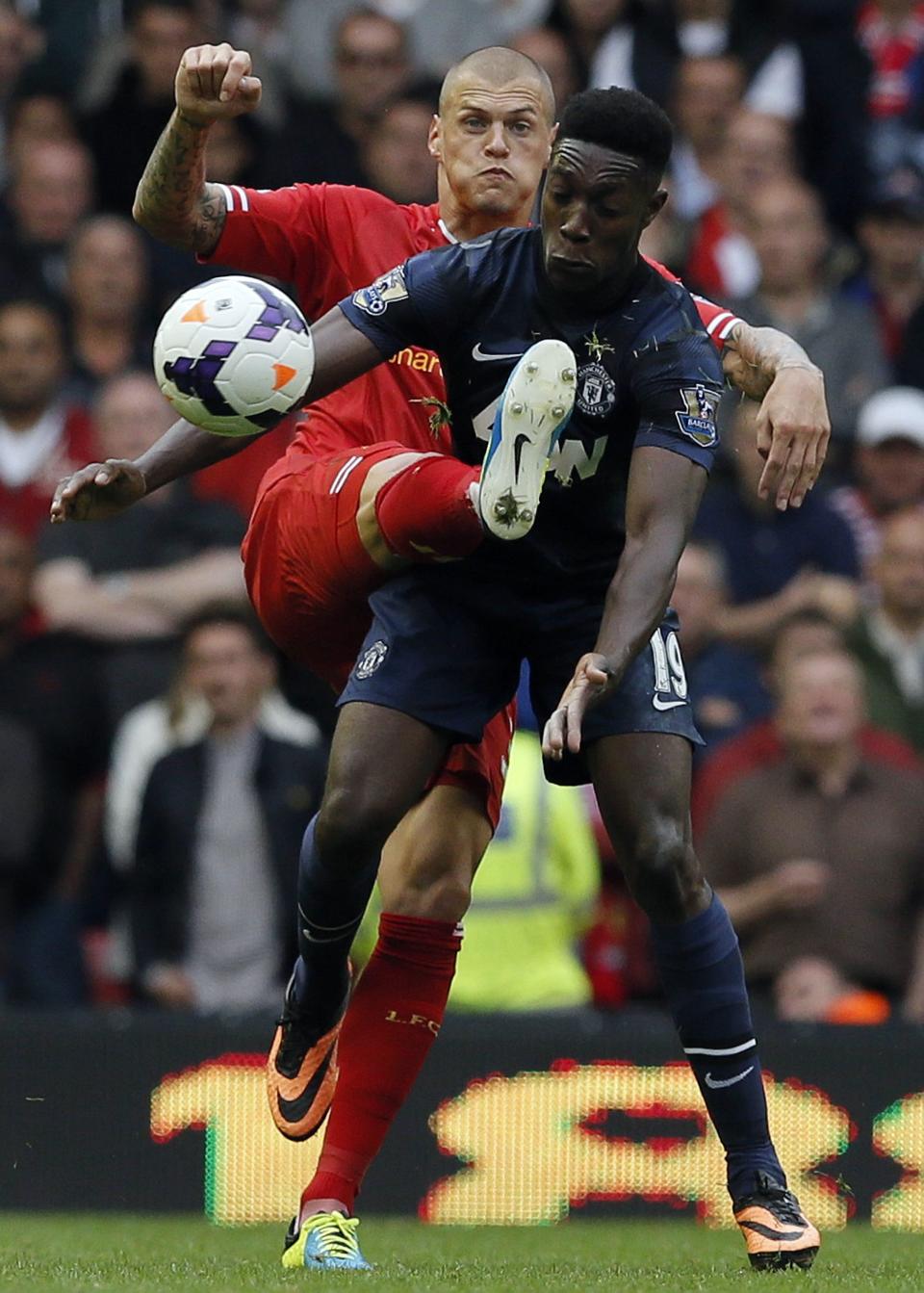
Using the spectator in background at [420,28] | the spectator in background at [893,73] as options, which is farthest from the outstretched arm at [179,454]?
the spectator in background at [893,73]

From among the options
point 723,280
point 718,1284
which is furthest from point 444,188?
point 723,280

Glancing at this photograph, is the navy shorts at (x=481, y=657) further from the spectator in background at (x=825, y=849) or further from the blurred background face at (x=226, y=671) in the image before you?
the blurred background face at (x=226, y=671)

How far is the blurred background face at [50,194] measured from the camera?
11422 mm

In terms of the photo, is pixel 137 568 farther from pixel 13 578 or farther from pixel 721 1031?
pixel 721 1031

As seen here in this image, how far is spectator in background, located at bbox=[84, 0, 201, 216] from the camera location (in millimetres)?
11805

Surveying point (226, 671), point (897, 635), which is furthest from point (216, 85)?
point (897, 635)

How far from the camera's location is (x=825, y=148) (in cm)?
1244

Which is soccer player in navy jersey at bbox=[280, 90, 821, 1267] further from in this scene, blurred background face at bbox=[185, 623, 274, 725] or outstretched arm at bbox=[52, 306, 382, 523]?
blurred background face at bbox=[185, 623, 274, 725]

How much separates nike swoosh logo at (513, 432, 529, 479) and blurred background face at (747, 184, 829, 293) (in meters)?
5.77

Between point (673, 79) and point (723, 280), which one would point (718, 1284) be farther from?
point (673, 79)

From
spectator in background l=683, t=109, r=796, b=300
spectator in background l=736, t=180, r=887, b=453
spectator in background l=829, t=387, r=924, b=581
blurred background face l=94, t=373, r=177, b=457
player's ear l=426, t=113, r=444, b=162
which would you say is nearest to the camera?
player's ear l=426, t=113, r=444, b=162

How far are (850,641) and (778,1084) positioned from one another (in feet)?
7.57

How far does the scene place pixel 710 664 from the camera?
9.57m

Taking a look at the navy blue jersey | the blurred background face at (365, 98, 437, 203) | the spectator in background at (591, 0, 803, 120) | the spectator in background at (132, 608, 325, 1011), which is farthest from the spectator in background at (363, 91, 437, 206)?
the navy blue jersey
